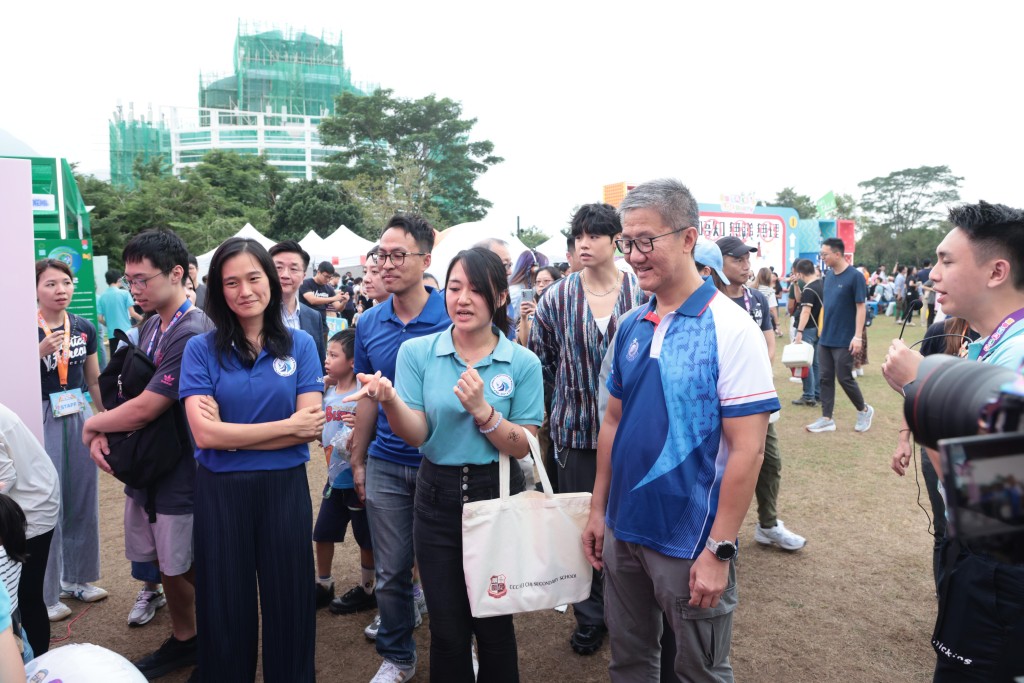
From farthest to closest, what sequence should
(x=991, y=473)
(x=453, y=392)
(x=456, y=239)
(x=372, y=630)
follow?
(x=456, y=239) < (x=372, y=630) < (x=453, y=392) < (x=991, y=473)

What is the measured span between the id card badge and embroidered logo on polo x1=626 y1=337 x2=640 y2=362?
3.55 metres

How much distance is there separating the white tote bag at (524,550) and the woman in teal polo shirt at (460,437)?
181mm

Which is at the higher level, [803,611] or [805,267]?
[805,267]

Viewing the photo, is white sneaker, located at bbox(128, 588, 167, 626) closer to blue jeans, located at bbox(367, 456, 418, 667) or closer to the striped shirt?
blue jeans, located at bbox(367, 456, 418, 667)

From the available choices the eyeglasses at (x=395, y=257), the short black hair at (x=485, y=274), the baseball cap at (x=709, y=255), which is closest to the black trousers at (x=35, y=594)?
the eyeglasses at (x=395, y=257)

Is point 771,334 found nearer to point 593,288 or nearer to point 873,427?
point 593,288

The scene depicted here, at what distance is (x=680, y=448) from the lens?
2.05 m

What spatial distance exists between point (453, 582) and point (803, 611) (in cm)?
228

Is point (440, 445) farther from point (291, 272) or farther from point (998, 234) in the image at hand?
point (291, 272)

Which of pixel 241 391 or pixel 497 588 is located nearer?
pixel 497 588

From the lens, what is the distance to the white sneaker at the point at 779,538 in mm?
4574

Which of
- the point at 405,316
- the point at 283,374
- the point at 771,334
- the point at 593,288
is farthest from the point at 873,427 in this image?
the point at 283,374

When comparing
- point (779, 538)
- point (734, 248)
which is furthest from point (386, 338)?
point (779, 538)

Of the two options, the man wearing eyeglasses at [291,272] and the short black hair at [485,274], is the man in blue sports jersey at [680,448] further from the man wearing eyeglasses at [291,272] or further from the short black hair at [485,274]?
the man wearing eyeglasses at [291,272]
